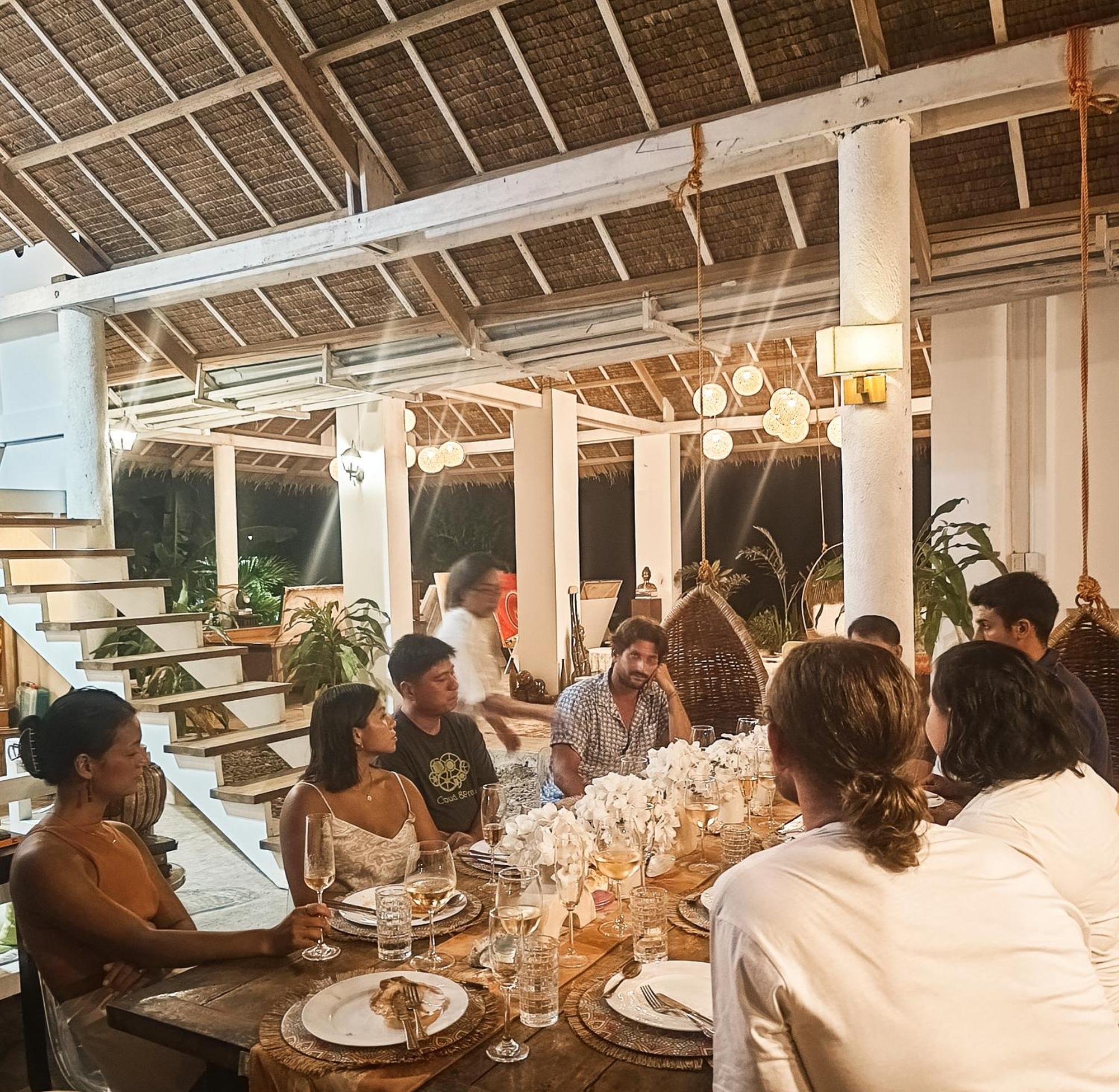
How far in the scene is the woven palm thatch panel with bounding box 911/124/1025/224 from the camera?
4.31 meters

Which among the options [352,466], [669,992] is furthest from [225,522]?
[669,992]

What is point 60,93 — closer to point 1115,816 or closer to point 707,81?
point 707,81

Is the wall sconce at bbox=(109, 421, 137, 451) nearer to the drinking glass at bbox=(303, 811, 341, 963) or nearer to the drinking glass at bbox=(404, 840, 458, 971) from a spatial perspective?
the drinking glass at bbox=(303, 811, 341, 963)

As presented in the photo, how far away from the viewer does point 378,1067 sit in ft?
4.96

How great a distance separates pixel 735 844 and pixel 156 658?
3.93 m

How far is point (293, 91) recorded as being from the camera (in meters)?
4.48

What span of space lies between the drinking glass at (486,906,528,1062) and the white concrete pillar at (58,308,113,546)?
527 centimetres

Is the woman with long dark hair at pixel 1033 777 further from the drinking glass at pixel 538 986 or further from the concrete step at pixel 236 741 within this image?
the concrete step at pixel 236 741

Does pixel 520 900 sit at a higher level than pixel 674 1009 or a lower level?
higher

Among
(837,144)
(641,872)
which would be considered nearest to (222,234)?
(837,144)

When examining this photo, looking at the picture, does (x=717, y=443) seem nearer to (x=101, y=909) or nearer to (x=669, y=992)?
(x=101, y=909)

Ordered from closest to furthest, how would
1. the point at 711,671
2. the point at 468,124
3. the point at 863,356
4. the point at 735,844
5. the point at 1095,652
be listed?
the point at 735,844
the point at 1095,652
the point at 863,356
the point at 711,671
the point at 468,124

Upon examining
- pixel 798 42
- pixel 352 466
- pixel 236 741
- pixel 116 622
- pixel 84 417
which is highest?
pixel 798 42

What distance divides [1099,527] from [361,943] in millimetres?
4974
